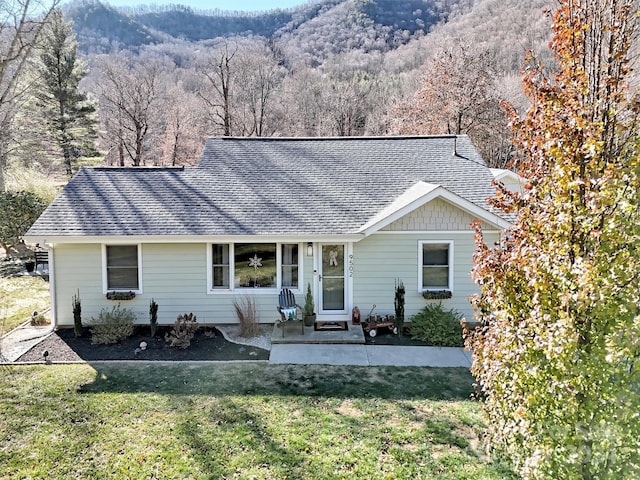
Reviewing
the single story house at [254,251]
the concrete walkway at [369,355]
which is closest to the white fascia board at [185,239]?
the single story house at [254,251]

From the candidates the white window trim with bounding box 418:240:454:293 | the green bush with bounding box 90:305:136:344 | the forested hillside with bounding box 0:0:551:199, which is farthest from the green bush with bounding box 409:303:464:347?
the forested hillside with bounding box 0:0:551:199

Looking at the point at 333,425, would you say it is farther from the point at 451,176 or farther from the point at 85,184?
the point at 85,184

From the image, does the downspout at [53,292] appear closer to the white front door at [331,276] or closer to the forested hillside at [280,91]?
the white front door at [331,276]

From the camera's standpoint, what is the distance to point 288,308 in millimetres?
10289

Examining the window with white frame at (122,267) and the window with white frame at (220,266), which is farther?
the window with white frame at (220,266)

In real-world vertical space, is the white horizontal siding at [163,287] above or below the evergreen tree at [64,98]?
below

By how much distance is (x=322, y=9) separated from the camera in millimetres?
76375

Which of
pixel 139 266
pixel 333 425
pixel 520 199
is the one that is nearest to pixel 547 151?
pixel 520 199

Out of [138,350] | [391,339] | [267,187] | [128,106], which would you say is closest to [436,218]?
[391,339]

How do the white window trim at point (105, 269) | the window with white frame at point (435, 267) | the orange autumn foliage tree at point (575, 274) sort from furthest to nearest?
1. the window with white frame at point (435, 267)
2. the white window trim at point (105, 269)
3. the orange autumn foliage tree at point (575, 274)

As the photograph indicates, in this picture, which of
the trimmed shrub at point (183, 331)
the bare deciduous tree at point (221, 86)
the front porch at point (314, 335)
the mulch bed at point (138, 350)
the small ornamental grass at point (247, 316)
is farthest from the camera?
the bare deciduous tree at point (221, 86)

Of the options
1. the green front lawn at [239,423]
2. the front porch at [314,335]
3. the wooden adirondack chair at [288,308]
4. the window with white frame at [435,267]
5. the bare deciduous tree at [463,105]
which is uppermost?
the bare deciduous tree at [463,105]

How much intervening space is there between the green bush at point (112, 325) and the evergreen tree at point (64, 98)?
880 inches

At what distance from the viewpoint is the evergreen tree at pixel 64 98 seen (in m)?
28.8
